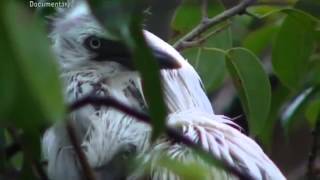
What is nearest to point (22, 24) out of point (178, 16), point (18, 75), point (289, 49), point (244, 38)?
point (18, 75)

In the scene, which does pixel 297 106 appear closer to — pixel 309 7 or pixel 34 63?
pixel 309 7

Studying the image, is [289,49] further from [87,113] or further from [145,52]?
[145,52]

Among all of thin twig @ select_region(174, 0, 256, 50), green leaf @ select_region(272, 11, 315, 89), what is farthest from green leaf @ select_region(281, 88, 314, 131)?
thin twig @ select_region(174, 0, 256, 50)

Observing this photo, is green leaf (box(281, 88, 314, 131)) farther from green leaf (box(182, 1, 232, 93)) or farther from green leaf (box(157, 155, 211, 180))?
green leaf (box(157, 155, 211, 180))

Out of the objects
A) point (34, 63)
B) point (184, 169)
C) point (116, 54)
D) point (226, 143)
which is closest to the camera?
point (34, 63)

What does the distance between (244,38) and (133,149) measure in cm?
78

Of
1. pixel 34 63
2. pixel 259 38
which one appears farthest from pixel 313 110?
pixel 34 63

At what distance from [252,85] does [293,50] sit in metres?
0.09

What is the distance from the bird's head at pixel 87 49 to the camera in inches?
51.4

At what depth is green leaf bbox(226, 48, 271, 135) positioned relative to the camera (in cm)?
134

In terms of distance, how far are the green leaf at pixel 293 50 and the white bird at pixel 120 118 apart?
14 centimetres

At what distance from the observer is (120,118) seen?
1.26 m

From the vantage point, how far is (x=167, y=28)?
178 centimetres

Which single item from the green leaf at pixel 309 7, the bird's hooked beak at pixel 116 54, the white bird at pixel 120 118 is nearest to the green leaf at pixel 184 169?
the white bird at pixel 120 118
